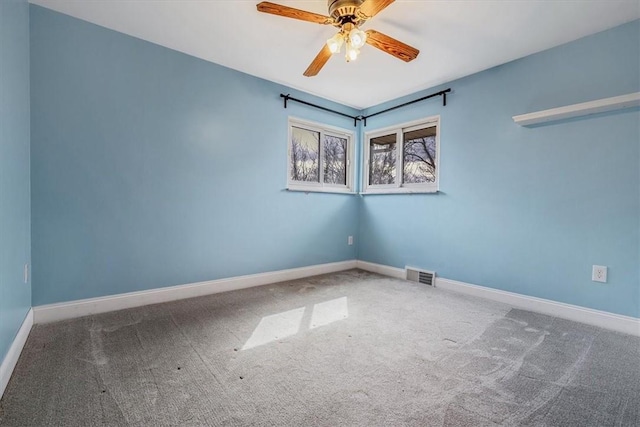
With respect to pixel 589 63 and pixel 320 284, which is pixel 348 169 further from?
pixel 589 63

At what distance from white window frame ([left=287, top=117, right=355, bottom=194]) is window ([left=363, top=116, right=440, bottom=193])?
233 millimetres

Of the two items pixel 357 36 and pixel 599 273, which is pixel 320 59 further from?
pixel 599 273

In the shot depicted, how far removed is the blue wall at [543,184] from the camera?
2193 millimetres

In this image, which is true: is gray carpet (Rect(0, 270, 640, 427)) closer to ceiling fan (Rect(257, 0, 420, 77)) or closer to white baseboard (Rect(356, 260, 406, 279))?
white baseboard (Rect(356, 260, 406, 279))

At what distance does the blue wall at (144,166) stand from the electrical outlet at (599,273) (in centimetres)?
289

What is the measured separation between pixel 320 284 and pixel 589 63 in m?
3.19

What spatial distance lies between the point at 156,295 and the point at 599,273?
3.76 m

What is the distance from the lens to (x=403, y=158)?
3799 mm

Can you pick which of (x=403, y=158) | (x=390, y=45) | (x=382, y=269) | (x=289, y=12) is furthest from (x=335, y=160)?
(x=289, y=12)

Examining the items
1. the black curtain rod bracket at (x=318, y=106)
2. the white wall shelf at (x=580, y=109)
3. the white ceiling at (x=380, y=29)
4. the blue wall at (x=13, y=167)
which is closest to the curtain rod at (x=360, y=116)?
the black curtain rod bracket at (x=318, y=106)

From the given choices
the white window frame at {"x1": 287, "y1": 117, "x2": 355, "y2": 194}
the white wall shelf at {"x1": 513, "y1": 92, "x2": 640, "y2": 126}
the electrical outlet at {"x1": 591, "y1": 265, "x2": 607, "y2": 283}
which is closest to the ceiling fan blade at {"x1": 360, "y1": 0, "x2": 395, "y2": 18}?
the white wall shelf at {"x1": 513, "y1": 92, "x2": 640, "y2": 126}

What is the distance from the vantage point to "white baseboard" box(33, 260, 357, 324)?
216cm

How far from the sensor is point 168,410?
1245mm

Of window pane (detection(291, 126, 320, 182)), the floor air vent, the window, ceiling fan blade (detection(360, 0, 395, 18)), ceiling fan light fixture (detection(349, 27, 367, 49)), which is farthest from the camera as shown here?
window pane (detection(291, 126, 320, 182))
